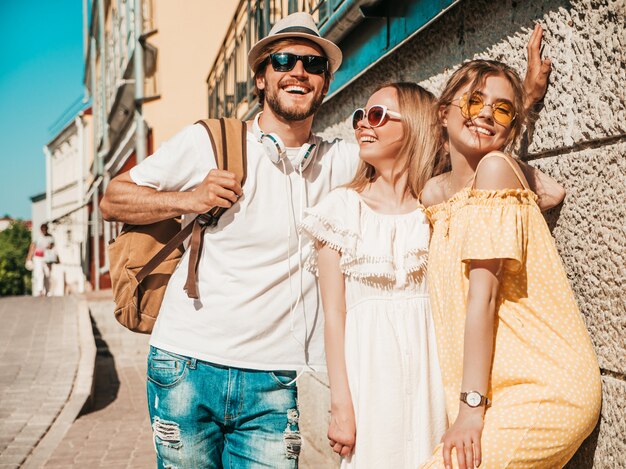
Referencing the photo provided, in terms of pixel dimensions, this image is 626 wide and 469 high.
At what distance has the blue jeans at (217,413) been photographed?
107 inches

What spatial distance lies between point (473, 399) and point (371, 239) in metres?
0.67

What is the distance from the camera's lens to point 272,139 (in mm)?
2736

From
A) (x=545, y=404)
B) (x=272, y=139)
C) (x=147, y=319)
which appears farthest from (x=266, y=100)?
(x=545, y=404)

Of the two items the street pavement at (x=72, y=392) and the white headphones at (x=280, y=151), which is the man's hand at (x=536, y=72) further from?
the street pavement at (x=72, y=392)

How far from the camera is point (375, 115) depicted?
102 inches

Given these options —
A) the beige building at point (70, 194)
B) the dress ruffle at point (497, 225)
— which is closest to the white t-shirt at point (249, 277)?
the dress ruffle at point (497, 225)

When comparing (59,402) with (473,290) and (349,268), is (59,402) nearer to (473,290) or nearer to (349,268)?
(349,268)

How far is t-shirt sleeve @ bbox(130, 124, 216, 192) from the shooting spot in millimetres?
2766

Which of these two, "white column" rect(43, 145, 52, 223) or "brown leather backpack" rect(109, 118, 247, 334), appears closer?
"brown leather backpack" rect(109, 118, 247, 334)

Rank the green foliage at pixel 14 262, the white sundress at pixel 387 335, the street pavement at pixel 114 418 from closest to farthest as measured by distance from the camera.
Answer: the white sundress at pixel 387 335, the street pavement at pixel 114 418, the green foliage at pixel 14 262

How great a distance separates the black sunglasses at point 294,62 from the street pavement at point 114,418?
411 centimetres

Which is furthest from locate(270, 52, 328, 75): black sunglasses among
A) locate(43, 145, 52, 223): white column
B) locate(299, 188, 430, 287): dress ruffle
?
locate(43, 145, 52, 223): white column

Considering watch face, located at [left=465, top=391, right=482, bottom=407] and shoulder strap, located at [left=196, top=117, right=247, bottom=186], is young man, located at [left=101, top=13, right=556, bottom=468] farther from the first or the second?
watch face, located at [left=465, top=391, right=482, bottom=407]

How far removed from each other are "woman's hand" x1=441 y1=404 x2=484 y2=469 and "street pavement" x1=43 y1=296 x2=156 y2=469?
438 cm
